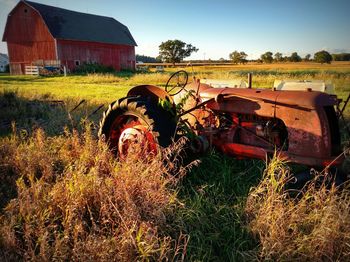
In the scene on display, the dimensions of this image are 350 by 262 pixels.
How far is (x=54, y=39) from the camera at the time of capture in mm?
29828

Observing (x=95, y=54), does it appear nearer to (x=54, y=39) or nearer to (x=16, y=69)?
(x=54, y=39)

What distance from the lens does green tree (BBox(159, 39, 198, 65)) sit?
68606 millimetres

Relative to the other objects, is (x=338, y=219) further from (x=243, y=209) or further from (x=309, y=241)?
(x=243, y=209)

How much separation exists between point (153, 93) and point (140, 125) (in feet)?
1.95

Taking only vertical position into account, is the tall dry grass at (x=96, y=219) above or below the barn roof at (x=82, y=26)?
below

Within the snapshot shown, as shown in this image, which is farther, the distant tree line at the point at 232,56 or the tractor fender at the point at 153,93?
the distant tree line at the point at 232,56

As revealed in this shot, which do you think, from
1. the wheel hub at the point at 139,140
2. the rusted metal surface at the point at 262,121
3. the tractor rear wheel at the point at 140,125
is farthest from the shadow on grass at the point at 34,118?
the rusted metal surface at the point at 262,121

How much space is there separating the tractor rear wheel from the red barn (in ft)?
94.5

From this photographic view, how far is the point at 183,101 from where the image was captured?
4082 mm

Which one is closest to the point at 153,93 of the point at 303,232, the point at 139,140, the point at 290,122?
the point at 139,140

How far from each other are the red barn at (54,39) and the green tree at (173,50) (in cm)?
3380

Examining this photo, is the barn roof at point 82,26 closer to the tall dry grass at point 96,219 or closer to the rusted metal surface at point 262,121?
the rusted metal surface at point 262,121

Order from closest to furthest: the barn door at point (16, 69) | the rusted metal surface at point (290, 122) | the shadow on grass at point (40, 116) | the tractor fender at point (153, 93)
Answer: the rusted metal surface at point (290, 122)
the tractor fender at point (153, 93)
the shadow on grass at point (40, 116)
the barn door at point (16, 69)

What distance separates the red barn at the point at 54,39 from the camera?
99.4 feet
